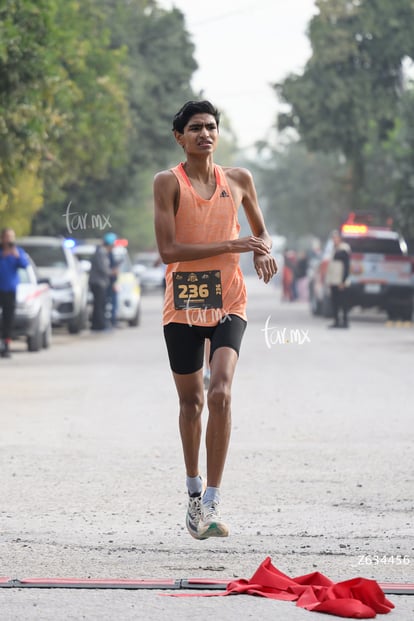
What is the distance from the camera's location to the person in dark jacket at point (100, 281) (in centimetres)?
2914

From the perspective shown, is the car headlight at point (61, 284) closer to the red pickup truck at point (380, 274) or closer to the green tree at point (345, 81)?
the red pickup truck at point (380, 274)

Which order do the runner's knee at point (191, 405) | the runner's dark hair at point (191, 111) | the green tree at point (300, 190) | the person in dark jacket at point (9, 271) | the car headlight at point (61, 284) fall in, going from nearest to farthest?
the runner's dark hair at point (191, 111) → the runner's knee at point (191, 405) → the person in dark jacket at point (9, 271) → the car headlight at point (61, 284) → the green tree at point (300, 190)

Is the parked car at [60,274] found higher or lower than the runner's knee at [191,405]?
lower

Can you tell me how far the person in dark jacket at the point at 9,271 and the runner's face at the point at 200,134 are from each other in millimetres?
14903

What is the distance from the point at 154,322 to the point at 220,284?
101 ft

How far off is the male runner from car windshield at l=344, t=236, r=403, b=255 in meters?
28.2

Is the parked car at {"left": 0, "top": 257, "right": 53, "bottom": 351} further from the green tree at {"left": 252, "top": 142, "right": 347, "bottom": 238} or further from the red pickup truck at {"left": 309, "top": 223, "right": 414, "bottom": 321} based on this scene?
the green tree at {"left": 252, "top": 142, "right": 347, "bottom": 238}

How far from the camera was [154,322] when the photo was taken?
3819cm

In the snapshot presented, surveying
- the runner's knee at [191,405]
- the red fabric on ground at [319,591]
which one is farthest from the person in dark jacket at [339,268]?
the red fabric on ground at [319,591]

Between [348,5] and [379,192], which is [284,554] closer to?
[348,5]

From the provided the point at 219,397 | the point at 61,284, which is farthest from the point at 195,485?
the point at 61,284

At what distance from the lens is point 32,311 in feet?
79.1

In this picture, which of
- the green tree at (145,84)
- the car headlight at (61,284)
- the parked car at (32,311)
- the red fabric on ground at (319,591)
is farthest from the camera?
the green tree at (145,84)

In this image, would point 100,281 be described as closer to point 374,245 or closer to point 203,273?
point 374,245
